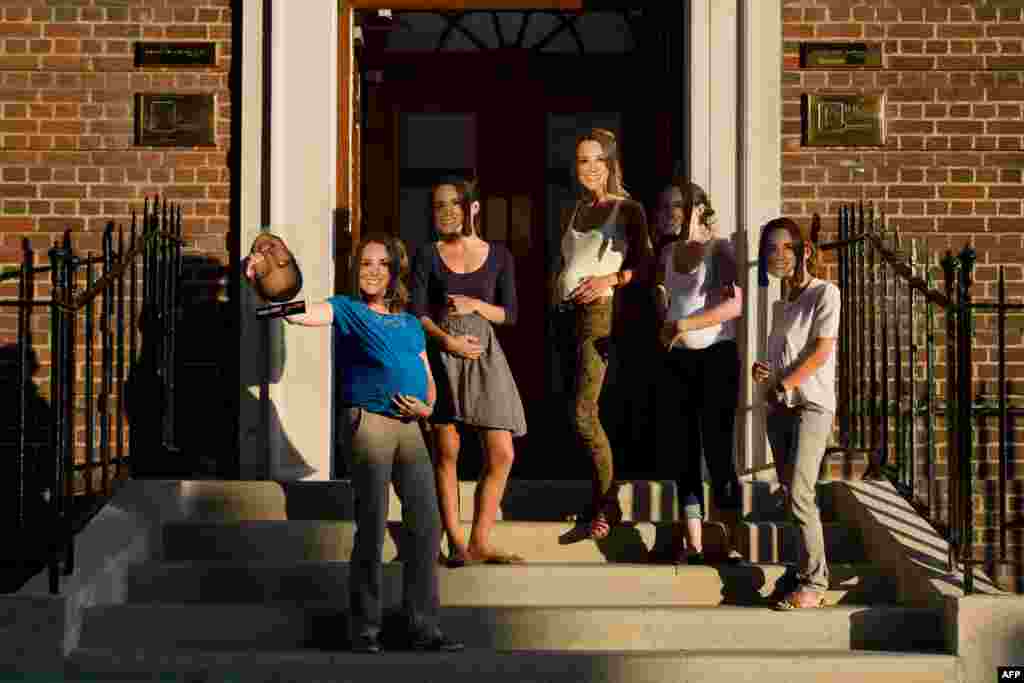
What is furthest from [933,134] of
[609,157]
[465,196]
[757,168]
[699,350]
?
[465,196]

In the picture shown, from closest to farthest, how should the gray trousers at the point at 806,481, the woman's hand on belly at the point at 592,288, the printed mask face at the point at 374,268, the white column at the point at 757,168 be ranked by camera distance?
1. the printed mask face at the point at 374,268
2. the gray trousers at the point at 806,481
3. the woman's hand on belly at the point at 592,288
4. the white column at the point at 757,168

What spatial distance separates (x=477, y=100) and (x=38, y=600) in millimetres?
5176

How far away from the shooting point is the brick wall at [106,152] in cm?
855

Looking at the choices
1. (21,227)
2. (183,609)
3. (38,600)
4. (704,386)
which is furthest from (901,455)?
(21,227)

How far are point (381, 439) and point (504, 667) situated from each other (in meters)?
0.93

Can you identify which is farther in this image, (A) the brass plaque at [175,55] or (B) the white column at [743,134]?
(A) the brass plaque at [175,55]

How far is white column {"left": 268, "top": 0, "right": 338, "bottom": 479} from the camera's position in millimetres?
8484

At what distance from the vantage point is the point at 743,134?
8.55 metres

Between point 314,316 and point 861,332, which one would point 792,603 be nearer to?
point 861,332

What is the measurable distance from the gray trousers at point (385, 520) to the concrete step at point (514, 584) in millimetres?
550

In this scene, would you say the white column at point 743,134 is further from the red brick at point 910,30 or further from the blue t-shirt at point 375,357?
the blue t-shirt at point 375,357

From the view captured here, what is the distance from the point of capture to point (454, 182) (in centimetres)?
727

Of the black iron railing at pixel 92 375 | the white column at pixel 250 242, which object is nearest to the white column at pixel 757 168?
the white column at pixel 250 242

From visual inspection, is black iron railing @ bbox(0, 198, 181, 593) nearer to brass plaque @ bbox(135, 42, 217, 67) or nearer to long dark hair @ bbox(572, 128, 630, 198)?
brass plaque @ bbox(135, 42, 217, 67)
